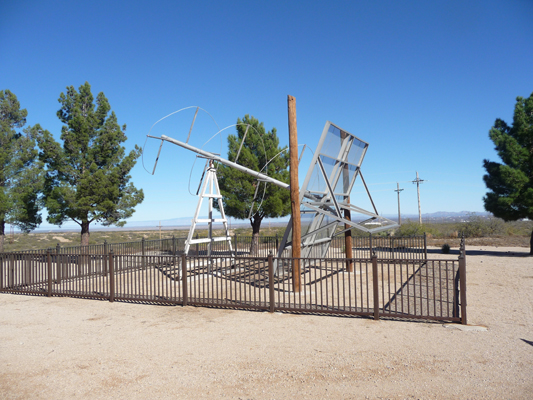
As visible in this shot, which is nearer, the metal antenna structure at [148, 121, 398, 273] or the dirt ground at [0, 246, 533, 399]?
the dirt ground at [0, 246, 533, 399]

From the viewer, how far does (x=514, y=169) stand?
2042cm

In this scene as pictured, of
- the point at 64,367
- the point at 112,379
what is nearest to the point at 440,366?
the point at 112,379

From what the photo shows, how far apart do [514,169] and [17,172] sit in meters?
28.3

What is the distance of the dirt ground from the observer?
14.9 feet

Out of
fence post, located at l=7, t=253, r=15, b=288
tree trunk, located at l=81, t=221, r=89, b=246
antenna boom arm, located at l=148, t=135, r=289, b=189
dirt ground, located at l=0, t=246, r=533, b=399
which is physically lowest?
dirt ground, located at l=0, t=246, r=533, b=399

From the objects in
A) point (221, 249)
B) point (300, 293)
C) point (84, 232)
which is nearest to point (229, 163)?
point (300, 293)

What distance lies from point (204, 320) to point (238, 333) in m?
1.31

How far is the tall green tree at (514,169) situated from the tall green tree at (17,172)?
26.5 m

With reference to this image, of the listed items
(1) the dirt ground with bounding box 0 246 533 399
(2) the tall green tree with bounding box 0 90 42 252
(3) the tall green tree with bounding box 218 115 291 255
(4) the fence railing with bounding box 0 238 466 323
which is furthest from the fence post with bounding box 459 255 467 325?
(2) the tall green tree with bounding box 0 90 42 252

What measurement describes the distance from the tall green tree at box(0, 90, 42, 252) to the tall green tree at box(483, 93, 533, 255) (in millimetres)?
26482

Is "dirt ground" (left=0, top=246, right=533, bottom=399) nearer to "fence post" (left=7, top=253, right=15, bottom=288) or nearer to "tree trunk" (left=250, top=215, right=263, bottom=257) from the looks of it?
"fence post" (left=7, top=253, right=15, bottom=288)

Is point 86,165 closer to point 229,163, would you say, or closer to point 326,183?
point 229,163

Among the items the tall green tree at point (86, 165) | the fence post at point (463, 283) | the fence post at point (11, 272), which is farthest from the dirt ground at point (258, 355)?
the tall green tree at point (86, 165)

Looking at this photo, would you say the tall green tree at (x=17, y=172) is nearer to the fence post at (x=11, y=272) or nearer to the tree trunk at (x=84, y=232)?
the tree trunk at (x=84, y=232)
